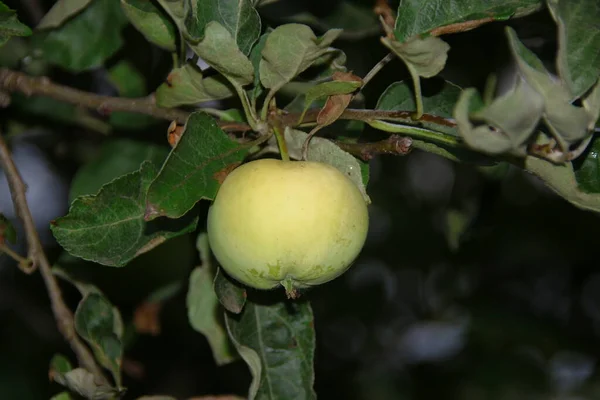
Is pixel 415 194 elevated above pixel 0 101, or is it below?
below

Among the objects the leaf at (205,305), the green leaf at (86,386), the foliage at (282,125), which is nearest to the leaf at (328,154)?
the foliage at (282,125)

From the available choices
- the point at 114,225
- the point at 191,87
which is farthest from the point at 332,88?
the point at 114,225

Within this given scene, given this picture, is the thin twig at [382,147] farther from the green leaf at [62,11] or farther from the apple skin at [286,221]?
the green leaf at [62,11]

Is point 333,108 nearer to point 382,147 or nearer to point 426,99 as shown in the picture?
point 382,147

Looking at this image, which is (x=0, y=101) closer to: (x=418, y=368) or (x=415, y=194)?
(x=415, y=194)

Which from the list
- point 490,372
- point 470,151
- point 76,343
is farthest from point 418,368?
point 470,151

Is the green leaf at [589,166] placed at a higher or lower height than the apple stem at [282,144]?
lower
